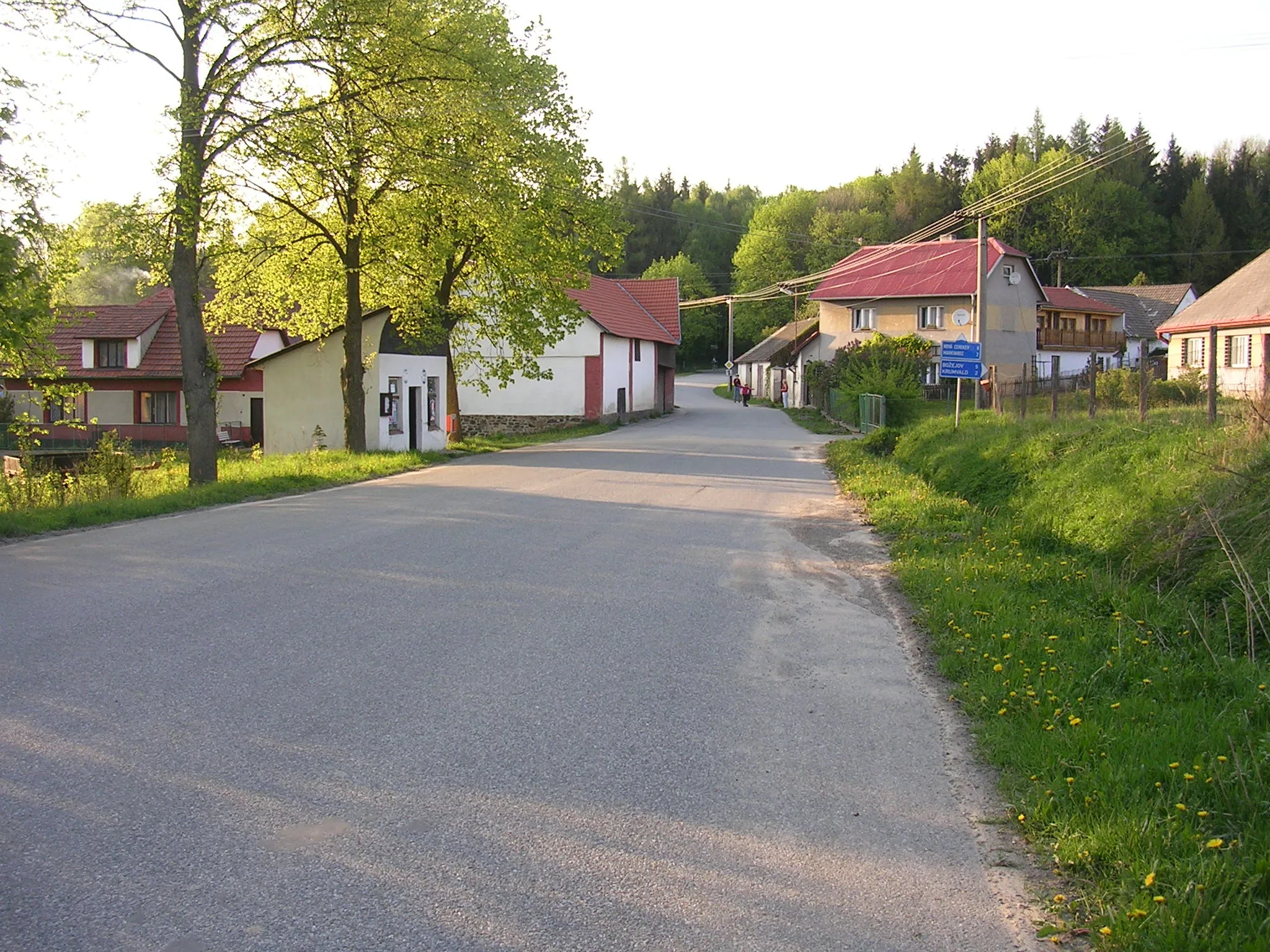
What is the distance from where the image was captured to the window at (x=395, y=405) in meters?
30.5

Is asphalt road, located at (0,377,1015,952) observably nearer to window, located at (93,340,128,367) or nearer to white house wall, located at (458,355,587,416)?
white house wall, located at (458,355,587,416)

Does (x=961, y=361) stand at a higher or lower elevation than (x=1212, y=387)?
higher

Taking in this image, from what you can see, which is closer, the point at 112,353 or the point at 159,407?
the point at 112,353

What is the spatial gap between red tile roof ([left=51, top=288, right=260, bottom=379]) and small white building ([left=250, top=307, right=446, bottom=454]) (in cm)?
1273

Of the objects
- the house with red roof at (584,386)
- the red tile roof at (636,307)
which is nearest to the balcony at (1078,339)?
the red tile roof at (636,307)

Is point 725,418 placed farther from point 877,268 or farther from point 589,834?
point 589,834

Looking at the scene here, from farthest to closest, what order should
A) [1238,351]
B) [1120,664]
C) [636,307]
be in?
[636,307]
[1238,351]
[1120,664]

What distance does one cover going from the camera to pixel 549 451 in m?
31.2

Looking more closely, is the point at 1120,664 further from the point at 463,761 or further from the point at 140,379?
the point at 140,379

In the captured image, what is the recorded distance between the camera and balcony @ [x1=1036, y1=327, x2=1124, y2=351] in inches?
2844

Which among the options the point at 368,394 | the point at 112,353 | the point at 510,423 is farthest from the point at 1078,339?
the point at 112,353

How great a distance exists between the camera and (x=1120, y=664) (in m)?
7.07

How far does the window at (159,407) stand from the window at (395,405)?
21563 millimetres

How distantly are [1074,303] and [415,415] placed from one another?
55.2 m
